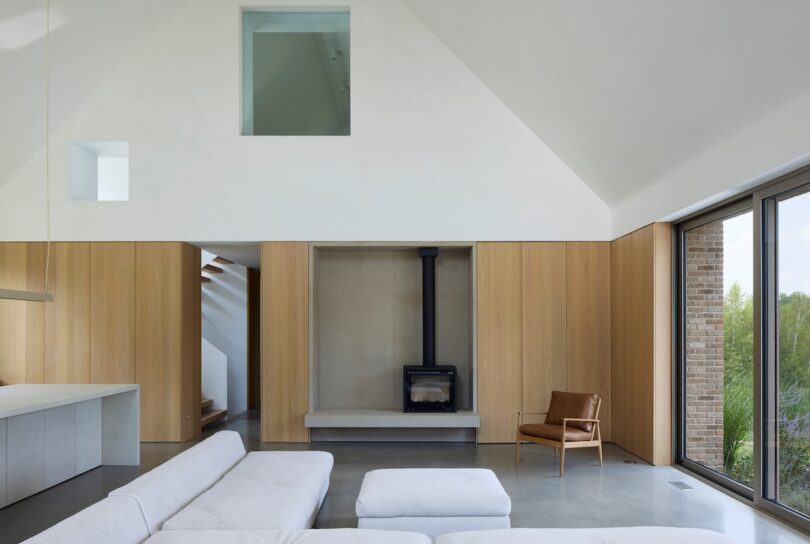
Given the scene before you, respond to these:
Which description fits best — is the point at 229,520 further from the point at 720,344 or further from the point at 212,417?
the point at 212,417

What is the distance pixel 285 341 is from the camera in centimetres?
737

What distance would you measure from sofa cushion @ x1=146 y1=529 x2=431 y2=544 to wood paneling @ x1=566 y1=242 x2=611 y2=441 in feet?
15.9

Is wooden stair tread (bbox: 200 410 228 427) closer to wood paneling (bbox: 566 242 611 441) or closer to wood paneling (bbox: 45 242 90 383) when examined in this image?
wood paneling (bbox: 45 242 90 383)

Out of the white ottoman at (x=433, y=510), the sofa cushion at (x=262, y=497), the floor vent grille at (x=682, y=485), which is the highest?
the sofa cushion at (x=262, y=497)

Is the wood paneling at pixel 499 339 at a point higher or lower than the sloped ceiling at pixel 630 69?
lower

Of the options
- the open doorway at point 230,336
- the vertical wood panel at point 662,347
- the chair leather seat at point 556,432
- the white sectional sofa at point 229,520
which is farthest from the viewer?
the open doorway at point 230,336

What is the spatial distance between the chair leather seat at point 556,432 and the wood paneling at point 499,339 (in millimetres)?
1114

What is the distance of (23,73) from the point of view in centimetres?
647

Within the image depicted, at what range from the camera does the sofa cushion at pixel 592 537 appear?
2820 millimetres

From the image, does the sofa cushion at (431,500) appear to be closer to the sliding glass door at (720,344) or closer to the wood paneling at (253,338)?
the sliding glass door at (720,344)

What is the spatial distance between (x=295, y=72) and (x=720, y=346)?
7.12 meters

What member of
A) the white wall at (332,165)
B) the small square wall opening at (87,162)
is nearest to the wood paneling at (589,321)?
the white wall at (332,165)

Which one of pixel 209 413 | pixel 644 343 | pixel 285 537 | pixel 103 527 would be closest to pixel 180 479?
pixel 103 527

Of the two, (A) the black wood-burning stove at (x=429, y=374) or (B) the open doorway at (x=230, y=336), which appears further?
(B) the open doorway at (x=230, y=336)
